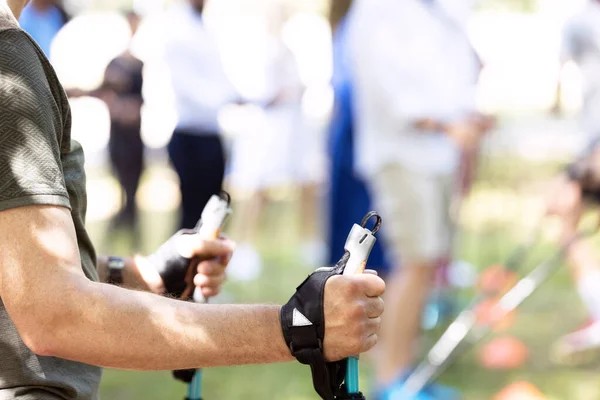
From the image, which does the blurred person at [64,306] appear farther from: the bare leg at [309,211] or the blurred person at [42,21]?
the bare leg at [309,211]

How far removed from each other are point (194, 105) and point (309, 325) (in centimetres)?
536

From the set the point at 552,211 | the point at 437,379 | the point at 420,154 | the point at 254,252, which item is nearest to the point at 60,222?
the point at 420,154

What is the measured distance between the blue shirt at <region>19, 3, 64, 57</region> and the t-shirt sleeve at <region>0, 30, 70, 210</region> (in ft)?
18.3

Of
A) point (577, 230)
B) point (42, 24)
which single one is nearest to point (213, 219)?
point (577, 230)

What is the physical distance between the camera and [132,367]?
1.68 meters

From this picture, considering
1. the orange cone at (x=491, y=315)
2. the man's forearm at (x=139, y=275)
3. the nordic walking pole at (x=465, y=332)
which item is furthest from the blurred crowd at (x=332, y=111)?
the man's forearm at (x=139, y=275)

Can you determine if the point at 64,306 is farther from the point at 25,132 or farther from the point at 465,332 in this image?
the point at 465,332

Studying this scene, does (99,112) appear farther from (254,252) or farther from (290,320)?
(290,320)

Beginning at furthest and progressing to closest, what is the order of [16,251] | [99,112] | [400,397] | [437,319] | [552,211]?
[99,112] < [437,319] < [552,211] < [400,397] < [16,251]

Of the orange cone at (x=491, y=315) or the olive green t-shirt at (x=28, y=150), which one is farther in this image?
the orange cone at (x=491, y=315)

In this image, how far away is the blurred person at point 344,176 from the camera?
201 inches

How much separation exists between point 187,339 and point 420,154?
335 centimetres

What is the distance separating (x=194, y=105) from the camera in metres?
6.92

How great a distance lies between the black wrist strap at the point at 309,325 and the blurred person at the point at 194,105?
503 centimetres
